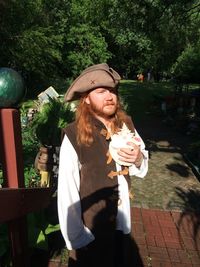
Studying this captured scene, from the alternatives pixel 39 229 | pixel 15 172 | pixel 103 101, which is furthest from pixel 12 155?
pixel 39 229

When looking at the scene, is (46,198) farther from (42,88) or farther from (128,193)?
(42,88)

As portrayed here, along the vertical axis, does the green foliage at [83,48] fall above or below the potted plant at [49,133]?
above

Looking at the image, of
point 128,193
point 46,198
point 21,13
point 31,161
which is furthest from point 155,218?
point 21,13

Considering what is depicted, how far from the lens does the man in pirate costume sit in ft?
8.36

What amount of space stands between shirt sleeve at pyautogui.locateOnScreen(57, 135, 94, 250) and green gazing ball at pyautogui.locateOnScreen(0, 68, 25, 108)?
0.49 meters

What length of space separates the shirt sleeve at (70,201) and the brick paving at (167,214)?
1753 millimetres

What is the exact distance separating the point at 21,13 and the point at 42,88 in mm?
5602

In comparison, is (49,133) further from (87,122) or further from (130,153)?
(130,153)

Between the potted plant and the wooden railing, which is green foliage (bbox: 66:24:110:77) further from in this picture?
the wooden railing

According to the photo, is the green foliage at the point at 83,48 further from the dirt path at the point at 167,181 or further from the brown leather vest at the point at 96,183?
the brown leather vest at the point at 96,183

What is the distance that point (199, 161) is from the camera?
26.1 ft

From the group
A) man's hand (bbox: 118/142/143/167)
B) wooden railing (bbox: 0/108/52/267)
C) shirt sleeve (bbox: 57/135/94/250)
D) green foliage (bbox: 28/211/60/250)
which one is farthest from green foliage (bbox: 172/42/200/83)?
wooden railing (bbox: 0/108/52/267)

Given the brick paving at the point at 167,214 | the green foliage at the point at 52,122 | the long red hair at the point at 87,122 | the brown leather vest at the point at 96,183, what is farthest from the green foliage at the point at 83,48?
the brown leather vest at the point at 96,183

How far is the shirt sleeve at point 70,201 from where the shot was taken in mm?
2535
